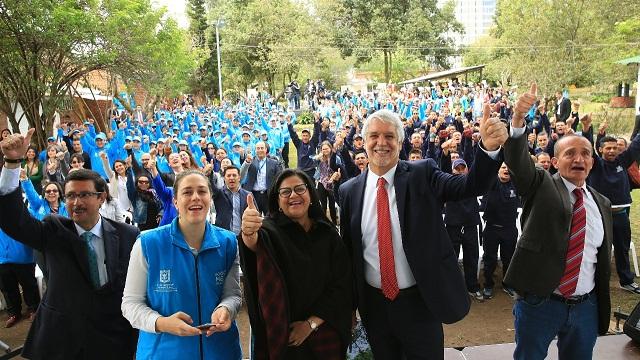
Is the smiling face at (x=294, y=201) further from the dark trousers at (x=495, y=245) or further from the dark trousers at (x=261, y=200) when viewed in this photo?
the dark trousers at (x=261, y=200)

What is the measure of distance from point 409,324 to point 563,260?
2.81ft

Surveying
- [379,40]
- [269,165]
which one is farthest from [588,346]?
[379,40]

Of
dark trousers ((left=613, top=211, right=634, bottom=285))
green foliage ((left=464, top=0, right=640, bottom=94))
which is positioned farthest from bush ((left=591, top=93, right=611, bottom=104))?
dark trousers ((left=613, top=211, right=634, bottom=285))

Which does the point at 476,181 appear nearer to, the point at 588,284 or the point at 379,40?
the point at 588,284

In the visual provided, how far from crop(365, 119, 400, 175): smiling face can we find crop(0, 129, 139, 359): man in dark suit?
4.70 ft

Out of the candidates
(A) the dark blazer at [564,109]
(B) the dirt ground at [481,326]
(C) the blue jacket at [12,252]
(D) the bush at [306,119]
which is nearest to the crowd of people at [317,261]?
(B) the dirt ground at [481,326]

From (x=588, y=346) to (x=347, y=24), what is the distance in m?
40.0

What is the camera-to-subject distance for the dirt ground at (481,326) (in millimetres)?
4395

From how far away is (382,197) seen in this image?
233 cm

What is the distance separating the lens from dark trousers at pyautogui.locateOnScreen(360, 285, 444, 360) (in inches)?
90.0

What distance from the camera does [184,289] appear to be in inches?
84.0

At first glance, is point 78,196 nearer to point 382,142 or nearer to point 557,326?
point 382,142

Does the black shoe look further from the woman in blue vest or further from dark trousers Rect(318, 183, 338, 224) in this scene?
the woman in blue vest

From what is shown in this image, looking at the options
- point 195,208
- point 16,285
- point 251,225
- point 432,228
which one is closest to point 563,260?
point 432,228
